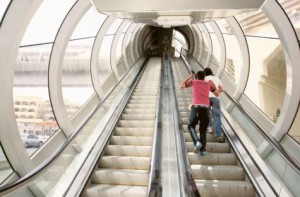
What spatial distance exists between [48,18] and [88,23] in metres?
3.93

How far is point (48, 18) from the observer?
7977 mm

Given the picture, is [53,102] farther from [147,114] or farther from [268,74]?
[268,74]

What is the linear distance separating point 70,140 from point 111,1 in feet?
11.2

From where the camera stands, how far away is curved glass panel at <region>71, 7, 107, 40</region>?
37.4ft

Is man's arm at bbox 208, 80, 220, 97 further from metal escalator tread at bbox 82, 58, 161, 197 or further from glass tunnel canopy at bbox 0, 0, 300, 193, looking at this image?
metal escalator tread at bbox 82, 58, 161, 197

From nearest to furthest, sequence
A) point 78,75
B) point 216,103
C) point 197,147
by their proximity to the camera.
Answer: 1. point 197,147
2. point 216,103
3. point 78,75

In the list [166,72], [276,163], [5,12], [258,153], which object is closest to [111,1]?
[5,12]

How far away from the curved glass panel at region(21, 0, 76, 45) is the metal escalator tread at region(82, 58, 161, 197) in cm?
269

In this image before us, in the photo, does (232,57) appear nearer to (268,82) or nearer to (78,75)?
(268,82)

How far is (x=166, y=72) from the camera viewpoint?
46.1ft

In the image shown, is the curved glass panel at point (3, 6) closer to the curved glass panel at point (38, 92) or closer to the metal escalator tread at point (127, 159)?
the curved glass panel at point (38, 92)

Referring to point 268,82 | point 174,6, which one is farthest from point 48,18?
point 268,82

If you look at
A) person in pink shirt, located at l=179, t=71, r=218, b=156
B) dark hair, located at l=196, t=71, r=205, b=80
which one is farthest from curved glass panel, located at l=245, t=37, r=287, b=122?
person in pink shirt, located at l=179, t=71, r=218, b=156

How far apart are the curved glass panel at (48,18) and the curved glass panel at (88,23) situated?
2.95 m
